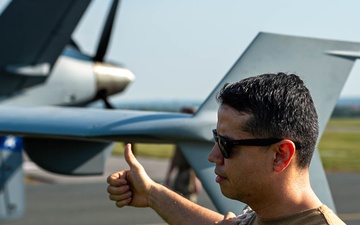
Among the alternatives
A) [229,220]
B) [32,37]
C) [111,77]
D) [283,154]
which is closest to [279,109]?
[283,154]

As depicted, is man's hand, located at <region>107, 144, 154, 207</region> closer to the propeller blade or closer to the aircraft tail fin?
the aircraft tail fin

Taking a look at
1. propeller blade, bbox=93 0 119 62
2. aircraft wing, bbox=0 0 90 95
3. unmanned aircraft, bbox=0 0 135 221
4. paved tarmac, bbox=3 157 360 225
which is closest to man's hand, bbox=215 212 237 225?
unmanned aircraft, bbox=0 0 135 221

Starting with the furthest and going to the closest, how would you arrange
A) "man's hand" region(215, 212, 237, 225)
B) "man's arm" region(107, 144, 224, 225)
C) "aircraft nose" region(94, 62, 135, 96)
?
"aircraft nose" region(94, 62, 135, 96) < "man's arm" region(107, 144, 224, 225) < "man's hand" region(215, 212, 237, 225)

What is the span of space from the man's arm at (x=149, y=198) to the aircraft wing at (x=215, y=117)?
2153 mm

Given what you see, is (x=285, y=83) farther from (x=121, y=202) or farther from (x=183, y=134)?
(x=183, y=134)

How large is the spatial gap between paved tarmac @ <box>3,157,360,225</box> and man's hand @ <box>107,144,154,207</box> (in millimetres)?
9400

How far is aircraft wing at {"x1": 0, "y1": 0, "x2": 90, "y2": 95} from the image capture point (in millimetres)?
7949

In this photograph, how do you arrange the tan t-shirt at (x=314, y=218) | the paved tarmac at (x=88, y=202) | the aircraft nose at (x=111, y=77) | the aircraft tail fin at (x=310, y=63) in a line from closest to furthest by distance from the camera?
the tan t-shirt at (x=314, y=218), the aircraft tail fin at (x=310, y=63), the aircraft nose at (x=111, y=77), the paved tarmac at (x=88, y=202)

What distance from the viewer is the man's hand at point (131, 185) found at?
2.65 meters

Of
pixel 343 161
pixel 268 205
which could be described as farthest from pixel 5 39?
pixel 343 161

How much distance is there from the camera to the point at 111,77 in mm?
9648

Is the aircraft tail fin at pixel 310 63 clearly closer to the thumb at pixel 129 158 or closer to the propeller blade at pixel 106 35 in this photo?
the thumb at pixel 129 158

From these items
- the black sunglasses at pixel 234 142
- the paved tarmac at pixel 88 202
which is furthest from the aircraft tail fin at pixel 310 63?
the paved tarmac at pixel 88 202

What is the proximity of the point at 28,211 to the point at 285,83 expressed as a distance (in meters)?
11.9
